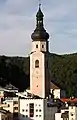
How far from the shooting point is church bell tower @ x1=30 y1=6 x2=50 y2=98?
2640 inches

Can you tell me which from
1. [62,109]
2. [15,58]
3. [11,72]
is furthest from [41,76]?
[15,58]

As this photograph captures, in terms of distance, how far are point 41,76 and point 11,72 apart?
46140 mm

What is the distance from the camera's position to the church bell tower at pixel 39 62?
220ft

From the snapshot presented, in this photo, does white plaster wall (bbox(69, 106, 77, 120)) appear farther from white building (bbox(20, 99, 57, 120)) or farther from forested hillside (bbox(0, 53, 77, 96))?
forested hillside (bbox(0, 53, 77, 96))

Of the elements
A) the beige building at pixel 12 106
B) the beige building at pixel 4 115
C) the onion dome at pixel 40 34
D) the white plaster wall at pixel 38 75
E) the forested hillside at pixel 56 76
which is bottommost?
the beige building at pixel 4 115

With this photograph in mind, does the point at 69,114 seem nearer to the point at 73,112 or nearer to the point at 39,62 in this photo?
the point at 73,112

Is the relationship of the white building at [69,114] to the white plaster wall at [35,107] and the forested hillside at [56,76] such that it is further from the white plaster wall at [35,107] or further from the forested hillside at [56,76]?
the forested hillside at [56,76]

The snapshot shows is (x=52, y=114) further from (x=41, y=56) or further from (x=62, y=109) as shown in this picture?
(x=41, y=56)

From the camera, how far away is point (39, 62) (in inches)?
2657

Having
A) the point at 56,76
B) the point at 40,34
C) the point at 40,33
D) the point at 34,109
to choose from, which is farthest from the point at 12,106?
the point at 56,76

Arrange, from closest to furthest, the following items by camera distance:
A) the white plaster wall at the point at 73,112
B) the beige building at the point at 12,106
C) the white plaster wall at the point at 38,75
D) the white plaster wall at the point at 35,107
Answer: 1. the white plaster wall at the point at 35,107
2. the white plaster wall at the point at 73,112
3. the beige building at the point at 12,106
4. the white plaster wall at the point at 38,75

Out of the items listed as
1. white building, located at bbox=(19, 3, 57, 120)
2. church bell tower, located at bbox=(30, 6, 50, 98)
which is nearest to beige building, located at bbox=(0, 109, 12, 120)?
white building, located at bbox=(19, 3, 57, 120)

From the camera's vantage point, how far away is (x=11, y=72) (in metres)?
113

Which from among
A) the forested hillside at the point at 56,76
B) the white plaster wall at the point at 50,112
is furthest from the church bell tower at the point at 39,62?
the forested hillside at the point at 56,76
